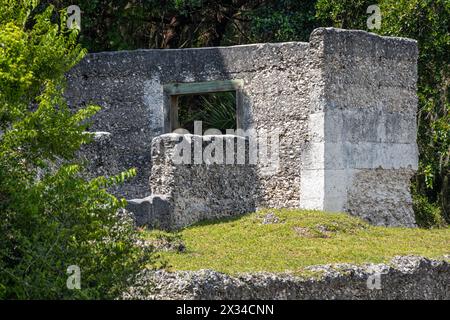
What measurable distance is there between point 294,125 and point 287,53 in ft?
3.54

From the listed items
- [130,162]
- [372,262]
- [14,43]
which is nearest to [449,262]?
[372,262]

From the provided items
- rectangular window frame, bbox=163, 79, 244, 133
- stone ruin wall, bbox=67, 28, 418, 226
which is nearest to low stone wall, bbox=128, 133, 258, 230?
stone ruin wall, bbox=67, 28, 418, 226

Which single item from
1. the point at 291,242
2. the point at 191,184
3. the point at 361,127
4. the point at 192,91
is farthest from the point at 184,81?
the point at 291,242

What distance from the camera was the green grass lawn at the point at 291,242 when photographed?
1296 centimetres

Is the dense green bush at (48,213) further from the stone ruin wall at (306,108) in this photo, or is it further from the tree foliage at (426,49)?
the tree foliage at (426,49)

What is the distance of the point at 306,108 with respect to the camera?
18.8 meters

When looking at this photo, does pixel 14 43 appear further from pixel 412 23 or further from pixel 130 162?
pixel 412 23

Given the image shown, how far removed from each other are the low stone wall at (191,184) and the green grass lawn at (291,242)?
0.94ft

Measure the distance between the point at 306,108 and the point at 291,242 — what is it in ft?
12.3

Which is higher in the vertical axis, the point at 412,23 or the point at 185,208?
the point at 412,23

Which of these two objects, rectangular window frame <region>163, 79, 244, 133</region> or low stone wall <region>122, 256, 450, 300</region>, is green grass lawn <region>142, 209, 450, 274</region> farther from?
rectangular window frame <region>163, 79, 244, 133</region>

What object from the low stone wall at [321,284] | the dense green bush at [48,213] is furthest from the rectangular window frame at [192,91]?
the dense green bush at [48,213]

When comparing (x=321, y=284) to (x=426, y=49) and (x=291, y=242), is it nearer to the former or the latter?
(x=291, y=242)

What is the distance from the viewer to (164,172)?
1703 cm
